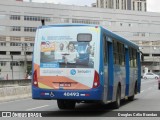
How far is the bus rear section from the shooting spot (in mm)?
15383

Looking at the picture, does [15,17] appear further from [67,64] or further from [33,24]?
[67,64]

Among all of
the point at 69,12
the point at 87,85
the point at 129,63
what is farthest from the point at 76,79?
the point at 69,12

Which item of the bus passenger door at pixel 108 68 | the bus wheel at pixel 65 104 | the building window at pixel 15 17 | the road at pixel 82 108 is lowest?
the road at pixel 82 108

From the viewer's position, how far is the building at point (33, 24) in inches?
4690

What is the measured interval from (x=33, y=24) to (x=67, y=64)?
110462 mm

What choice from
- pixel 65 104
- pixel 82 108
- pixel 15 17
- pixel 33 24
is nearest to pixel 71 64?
pixel 65 104

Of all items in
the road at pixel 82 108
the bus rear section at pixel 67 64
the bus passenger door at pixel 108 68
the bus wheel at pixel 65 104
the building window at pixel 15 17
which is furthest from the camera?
the building window at pixel 15 17

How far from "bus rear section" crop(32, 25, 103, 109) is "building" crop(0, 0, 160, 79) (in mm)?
95385

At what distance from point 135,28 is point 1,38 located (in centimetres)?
4586

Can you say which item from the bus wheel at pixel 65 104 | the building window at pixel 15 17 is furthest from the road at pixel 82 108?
the building window at pixel 15 17

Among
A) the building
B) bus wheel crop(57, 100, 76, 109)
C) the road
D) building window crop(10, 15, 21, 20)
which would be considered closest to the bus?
the road

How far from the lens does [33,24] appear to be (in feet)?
410

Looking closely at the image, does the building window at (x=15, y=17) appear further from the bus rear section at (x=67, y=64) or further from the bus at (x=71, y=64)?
the bus rear section at (x=67, y=64)

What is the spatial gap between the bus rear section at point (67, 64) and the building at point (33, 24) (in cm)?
9538
